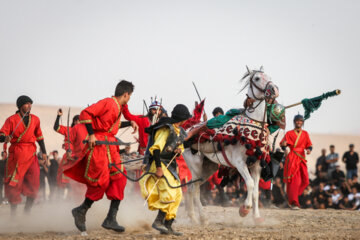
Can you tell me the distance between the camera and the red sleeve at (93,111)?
8211mm

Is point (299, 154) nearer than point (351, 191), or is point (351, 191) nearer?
point (299, 154)

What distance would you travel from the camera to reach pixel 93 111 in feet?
27.2

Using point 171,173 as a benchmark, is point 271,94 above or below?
above

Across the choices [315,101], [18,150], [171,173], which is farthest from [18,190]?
[315,101]

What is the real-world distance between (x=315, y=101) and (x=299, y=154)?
5.28m

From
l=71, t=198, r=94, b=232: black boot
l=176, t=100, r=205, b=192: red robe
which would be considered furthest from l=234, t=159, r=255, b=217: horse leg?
l=71, t=198, r=94, b=232: black boot

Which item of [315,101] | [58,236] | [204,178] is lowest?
[58,236]

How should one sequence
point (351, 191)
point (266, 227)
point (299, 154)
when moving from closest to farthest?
point (266, 227), point (299, 154), point (351, 191)

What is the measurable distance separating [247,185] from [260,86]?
5.88 feet

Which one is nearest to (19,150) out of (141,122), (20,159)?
(20,159)

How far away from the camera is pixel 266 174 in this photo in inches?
420

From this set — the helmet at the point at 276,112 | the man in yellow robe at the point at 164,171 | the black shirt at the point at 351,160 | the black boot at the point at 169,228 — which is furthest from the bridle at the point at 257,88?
the black shirt at the point at 351,160

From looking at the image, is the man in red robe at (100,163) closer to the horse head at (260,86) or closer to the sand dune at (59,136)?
the horse head at (260,86)

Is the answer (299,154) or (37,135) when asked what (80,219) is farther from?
(299,154)
